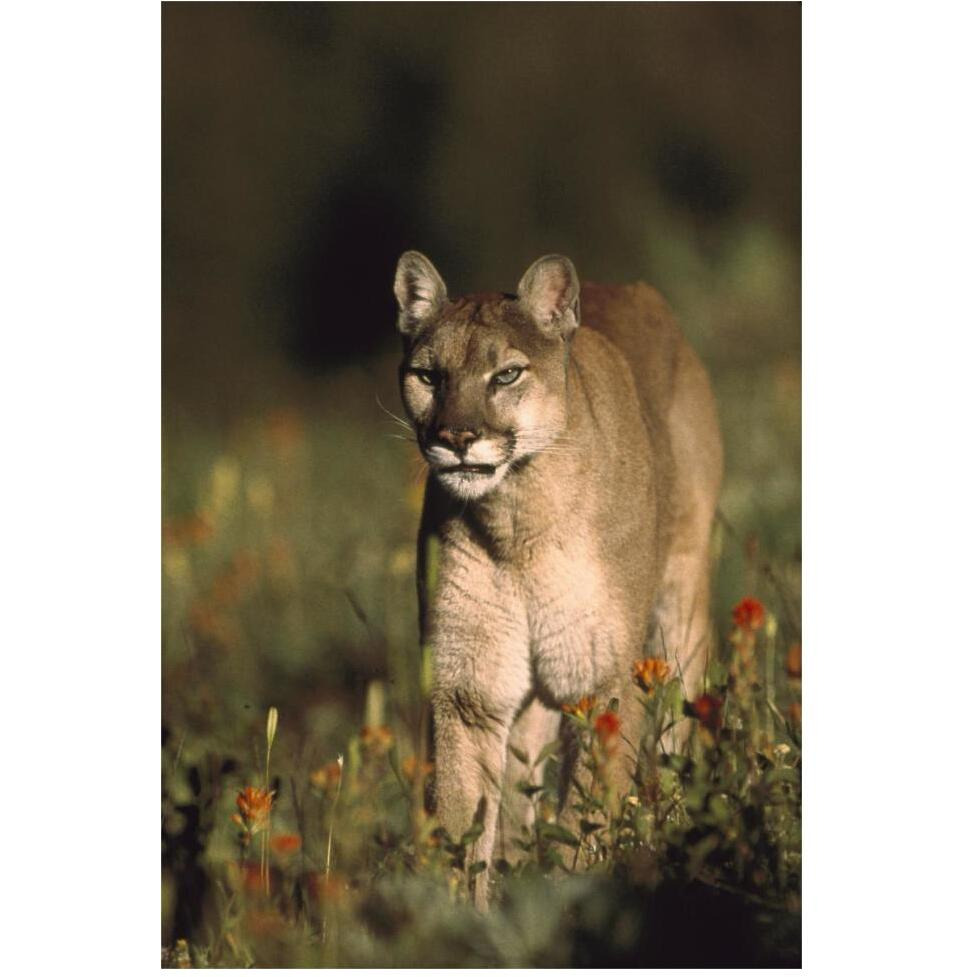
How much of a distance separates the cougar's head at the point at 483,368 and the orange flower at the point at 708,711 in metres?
1.00

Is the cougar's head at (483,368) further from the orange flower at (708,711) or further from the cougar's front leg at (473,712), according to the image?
the orange flower at (708,711)

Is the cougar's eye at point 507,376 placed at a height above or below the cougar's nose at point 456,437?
above

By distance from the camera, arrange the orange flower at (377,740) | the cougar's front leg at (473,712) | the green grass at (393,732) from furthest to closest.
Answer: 1. the cougar's front leg at (473,712)
2. the green grass at (393,732)
3. the orange flower at (377,740)

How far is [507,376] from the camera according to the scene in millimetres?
5352

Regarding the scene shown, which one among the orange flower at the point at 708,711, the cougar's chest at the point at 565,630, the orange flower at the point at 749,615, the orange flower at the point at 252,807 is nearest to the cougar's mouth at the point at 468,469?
the cougar's chest at the point at 565,630

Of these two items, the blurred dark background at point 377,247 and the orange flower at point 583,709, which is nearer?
the orange flower at point 583,709

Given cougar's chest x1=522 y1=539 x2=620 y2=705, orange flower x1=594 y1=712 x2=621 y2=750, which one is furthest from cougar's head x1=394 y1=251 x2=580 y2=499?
orange flower x1=594 y1=712 x2=621 y2=750

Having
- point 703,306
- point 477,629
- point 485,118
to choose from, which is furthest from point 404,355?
point 703,306

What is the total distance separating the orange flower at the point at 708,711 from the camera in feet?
15.4

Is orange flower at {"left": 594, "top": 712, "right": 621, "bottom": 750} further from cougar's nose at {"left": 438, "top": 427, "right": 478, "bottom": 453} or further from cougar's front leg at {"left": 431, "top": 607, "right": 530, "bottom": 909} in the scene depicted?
cougar's nose at {"left": 438, "top": 427, "right": 478, "bottom": 453}

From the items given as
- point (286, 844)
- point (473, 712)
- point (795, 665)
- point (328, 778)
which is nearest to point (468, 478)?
point (473, 712)

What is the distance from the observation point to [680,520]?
21.5 ft

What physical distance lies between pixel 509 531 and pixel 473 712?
0.59m

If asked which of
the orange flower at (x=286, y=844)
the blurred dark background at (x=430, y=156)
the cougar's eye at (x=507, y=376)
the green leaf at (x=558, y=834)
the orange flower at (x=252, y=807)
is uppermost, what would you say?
the blurred dark background at (x=430, y=156)
